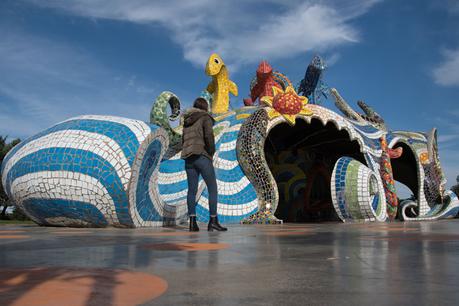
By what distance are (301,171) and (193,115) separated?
37.0 feet

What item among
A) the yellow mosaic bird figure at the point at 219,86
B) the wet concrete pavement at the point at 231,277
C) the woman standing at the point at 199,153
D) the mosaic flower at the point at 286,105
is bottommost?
the wet concrete pavement at the point at 231,277

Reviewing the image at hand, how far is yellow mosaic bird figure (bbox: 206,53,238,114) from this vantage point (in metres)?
13.4

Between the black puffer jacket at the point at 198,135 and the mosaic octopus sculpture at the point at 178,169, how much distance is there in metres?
1.01

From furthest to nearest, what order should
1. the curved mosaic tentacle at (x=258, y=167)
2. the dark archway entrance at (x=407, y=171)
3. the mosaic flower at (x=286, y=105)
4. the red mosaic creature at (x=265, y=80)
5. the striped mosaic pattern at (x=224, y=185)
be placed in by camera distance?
the dark archway entrance at (x=407, y=171), the red mosaic creature at (x=265, y=80), the mosaic flower at (x=286, y=105), the curved mosaic tentacle at (x=258, y=167), the striped mosaic pattern at (x=224, y=185)

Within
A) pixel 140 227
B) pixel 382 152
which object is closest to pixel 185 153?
pixel 140 227

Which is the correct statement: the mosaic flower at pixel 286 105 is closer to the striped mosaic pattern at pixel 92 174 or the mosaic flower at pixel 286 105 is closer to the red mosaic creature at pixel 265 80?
the red mosaic creature at pixel 265 80

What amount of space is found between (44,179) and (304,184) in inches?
451

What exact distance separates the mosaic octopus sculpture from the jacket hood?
99 centimetres

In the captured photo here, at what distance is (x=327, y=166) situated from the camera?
17125mm

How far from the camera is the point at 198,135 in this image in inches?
214

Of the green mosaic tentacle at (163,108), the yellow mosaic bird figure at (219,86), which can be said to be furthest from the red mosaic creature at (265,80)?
the green mosaic tentacle at (163,108)

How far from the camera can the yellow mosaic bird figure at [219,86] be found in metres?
13.4

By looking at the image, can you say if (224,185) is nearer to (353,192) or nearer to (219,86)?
(353,192)

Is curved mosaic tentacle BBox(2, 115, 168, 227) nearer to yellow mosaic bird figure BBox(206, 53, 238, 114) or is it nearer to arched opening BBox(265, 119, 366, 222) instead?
yellow mosaic bird figure BBox(206, 53, 238, 114)
